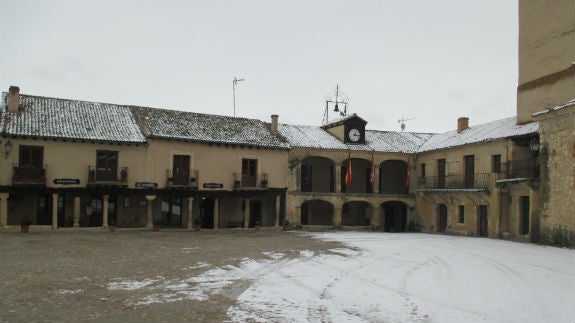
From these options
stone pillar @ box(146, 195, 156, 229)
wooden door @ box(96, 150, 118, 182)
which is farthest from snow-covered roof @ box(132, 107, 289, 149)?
stone pillar @ box(146, 195, 156, 229)

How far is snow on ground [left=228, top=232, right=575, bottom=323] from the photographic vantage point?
9.89 m

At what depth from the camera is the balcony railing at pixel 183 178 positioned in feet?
99.7

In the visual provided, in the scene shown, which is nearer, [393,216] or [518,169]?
[518,169]

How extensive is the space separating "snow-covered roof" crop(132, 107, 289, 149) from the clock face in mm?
5650

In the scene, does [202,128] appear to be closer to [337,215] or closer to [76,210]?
[76,210]

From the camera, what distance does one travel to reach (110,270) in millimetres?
14133

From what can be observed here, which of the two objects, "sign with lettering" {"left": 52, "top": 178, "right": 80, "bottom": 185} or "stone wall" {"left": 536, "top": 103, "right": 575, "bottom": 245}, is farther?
"sign with lettering" {"left": 52, "top": 178, "right": 80, "bottom": 185}

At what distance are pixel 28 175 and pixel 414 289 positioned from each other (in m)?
21.7

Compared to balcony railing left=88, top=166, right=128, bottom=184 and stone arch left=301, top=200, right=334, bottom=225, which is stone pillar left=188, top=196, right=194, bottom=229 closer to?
balcony railing left=88, top=166, right=128, bottom=184

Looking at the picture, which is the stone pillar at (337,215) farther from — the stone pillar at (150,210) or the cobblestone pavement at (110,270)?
the stone pillar at (150,210)

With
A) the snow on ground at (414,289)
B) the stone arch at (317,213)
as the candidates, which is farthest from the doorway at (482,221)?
the snow on ground at (414,289)

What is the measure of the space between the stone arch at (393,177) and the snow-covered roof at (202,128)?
29.4 ft

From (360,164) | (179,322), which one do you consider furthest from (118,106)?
(179,322)

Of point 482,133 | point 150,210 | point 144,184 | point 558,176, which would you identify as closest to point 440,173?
point 482,133
